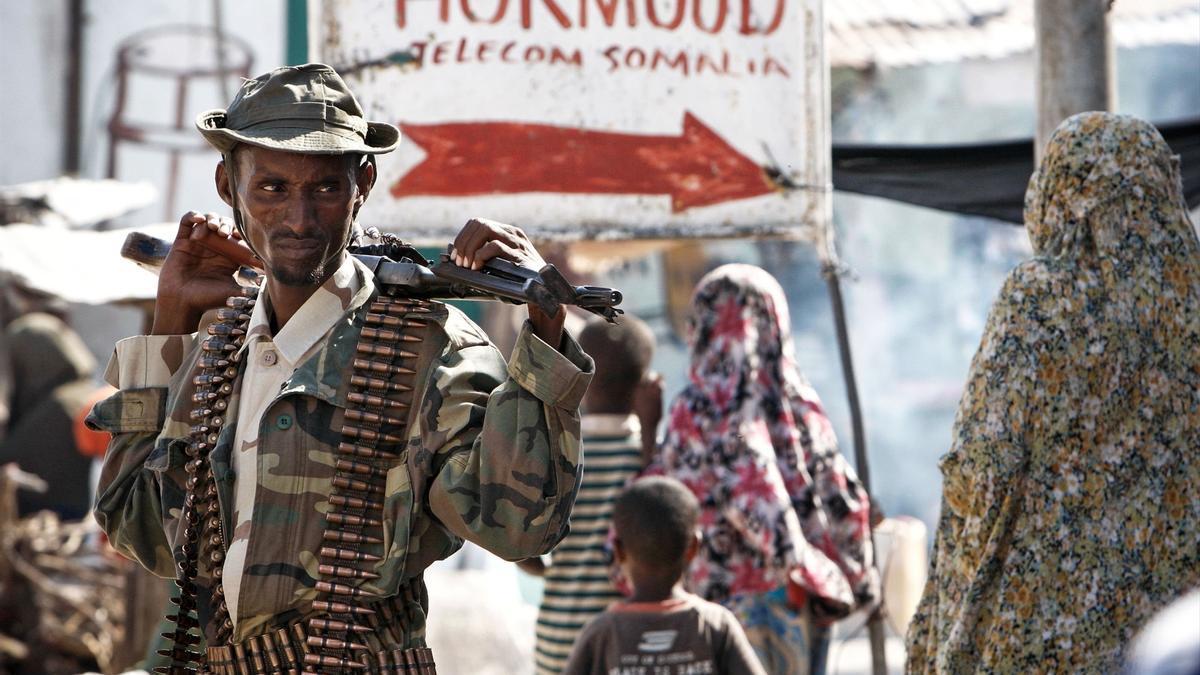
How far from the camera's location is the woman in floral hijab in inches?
219

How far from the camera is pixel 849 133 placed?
1173cm

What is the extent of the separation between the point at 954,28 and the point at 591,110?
19.8 ft

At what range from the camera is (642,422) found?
6.40 meters

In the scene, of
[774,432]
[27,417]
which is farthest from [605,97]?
[27,417]

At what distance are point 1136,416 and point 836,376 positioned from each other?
7967 mm

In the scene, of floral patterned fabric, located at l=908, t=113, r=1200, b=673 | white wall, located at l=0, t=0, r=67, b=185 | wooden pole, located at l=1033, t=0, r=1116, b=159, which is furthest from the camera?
white wall, located at l=0, t=0, r=67, b=185

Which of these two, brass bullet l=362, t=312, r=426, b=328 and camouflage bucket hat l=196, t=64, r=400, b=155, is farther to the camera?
brass bullet l=362, t=312, r=426, b=328

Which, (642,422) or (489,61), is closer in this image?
(489,61)

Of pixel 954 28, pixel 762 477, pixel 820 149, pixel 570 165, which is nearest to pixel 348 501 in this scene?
pixel 570 165

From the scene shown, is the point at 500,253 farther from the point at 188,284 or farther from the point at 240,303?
the point at 188,284

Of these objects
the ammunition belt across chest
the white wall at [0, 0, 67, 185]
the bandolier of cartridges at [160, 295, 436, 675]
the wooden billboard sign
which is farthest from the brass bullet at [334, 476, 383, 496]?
the white wall at [0, 0, 67, 185]

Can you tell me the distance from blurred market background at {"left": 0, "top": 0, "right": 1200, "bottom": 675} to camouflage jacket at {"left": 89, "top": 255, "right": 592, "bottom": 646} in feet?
21.2

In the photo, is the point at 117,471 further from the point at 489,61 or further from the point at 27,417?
the point at 27,417

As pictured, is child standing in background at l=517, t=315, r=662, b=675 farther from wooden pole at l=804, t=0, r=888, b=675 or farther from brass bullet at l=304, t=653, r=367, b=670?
brass bullet at l=304, t=653, r=367, b=670
